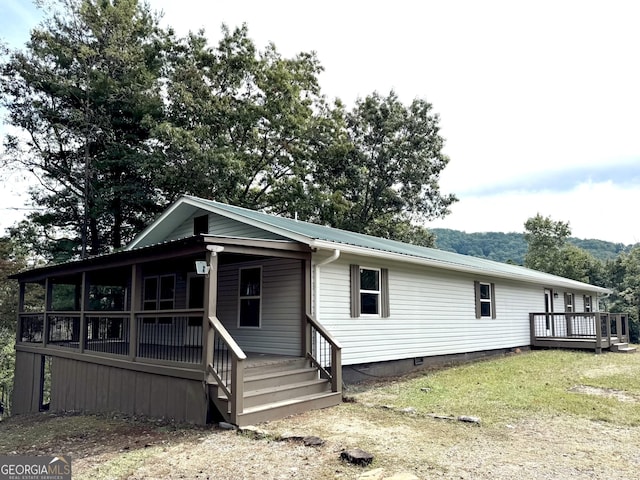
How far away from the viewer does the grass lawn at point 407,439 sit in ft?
15.2

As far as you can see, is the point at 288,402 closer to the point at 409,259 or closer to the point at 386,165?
the point at 409,259

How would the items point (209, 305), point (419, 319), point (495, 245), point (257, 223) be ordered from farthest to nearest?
point (495, 245), point (419, 319), point (257, 223), point (209, 305)

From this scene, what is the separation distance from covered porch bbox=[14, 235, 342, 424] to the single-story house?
26mm

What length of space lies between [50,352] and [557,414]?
1084 cm

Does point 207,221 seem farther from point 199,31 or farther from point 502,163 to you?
point 502,163

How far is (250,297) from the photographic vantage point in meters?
9.98

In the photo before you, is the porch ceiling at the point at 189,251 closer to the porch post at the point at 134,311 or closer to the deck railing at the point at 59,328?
the porch post at the point at 134,311

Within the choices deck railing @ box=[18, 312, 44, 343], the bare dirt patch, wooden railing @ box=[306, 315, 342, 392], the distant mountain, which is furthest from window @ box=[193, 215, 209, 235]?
the distant mountain

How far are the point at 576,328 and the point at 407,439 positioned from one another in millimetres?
13106

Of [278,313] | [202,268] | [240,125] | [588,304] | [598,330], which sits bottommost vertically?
[598,330]

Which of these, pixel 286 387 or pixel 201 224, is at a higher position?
pixel 201 224

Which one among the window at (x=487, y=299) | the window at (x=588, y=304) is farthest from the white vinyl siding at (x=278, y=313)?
the window at (x=588, y=304)

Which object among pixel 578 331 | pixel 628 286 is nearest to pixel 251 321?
pixel 578 331

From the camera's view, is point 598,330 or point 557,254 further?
point 557,254
